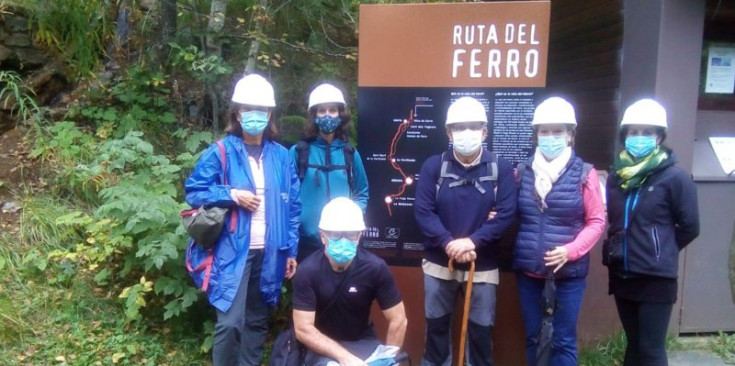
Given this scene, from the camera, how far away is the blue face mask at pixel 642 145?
11.6ft

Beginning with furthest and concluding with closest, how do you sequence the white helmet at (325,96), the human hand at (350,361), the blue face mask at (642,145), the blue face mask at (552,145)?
the white helmet at (325,96) < the blue face mask at (552,145) < the blue face mask at (642,145) < the human hand at (350,361)

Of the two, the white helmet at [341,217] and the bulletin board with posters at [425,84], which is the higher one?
the bulletin board with posters at [425,84]

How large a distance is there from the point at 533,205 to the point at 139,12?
5185 millimetres

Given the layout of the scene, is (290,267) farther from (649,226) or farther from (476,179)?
(649,226)

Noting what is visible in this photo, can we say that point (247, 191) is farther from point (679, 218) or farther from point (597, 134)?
point (597, 134)

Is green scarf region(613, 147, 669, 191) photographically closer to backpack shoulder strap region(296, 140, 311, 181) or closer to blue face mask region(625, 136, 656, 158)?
blue face mask region(625, 136, 656, 158)

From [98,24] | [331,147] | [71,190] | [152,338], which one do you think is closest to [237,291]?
[331,147]

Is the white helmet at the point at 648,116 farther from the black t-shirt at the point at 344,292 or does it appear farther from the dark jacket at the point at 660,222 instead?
the black t-shirt at the point at 344,292

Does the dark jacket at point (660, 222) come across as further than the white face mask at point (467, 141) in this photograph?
No

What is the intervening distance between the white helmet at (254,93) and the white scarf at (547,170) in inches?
69.6

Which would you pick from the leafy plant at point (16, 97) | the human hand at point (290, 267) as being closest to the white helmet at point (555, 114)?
the human hand at point (290, 267)

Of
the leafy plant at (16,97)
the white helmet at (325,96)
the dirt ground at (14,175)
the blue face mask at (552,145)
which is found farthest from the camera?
the leafy plant at (16,97)

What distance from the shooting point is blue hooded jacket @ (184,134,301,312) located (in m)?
3.56

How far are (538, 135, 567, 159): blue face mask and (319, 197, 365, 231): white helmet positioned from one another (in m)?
1.27
